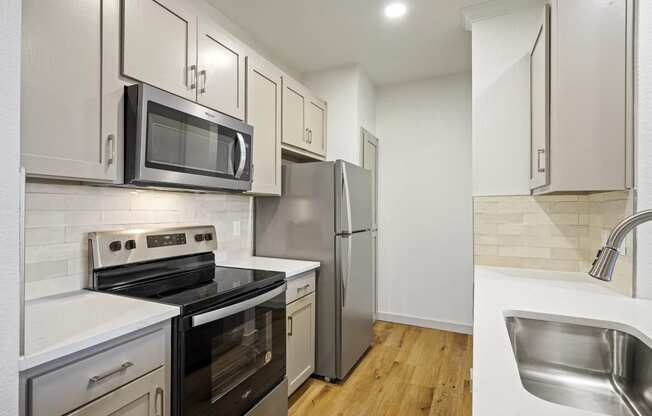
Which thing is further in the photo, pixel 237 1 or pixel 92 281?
pixel 237 1

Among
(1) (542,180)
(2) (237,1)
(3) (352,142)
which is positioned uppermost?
(2) (237,1)

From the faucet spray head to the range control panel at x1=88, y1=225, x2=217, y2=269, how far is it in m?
1.77

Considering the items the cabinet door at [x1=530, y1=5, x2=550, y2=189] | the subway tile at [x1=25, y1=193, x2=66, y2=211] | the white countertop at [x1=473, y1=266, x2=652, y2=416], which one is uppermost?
the cabinet door at [x1=530, y1=5, x2=550, y2=189]

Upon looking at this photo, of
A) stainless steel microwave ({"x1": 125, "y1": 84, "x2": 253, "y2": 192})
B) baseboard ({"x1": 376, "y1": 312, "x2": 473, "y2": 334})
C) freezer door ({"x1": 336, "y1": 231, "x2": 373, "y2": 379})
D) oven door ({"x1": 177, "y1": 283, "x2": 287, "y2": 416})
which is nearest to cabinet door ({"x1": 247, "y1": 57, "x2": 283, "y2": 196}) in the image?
stainless steel microwave ({"x1": 125, "y1": 84, "x2": 253, "y2": 192})

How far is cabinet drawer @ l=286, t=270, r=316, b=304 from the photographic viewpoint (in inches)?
82.0

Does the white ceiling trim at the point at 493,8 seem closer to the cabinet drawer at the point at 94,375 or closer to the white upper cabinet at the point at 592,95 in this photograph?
the white upper cabinet at the point at 592,95

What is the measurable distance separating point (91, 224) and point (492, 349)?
5.50 ft

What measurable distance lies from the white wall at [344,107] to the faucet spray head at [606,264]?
2.43 metres

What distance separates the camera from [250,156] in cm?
→ 202

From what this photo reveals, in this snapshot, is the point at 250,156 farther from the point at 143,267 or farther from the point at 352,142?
the point at 352,142

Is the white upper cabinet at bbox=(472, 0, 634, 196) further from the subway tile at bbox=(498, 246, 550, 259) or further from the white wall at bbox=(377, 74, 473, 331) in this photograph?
the white wall at bbox=(377, 74, 473, 331)

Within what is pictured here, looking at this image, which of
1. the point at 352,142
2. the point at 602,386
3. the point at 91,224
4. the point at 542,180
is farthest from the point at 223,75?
the point at 602,386

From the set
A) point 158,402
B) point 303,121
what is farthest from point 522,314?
point 303,121

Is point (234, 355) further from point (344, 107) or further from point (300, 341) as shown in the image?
point (344, 107)
